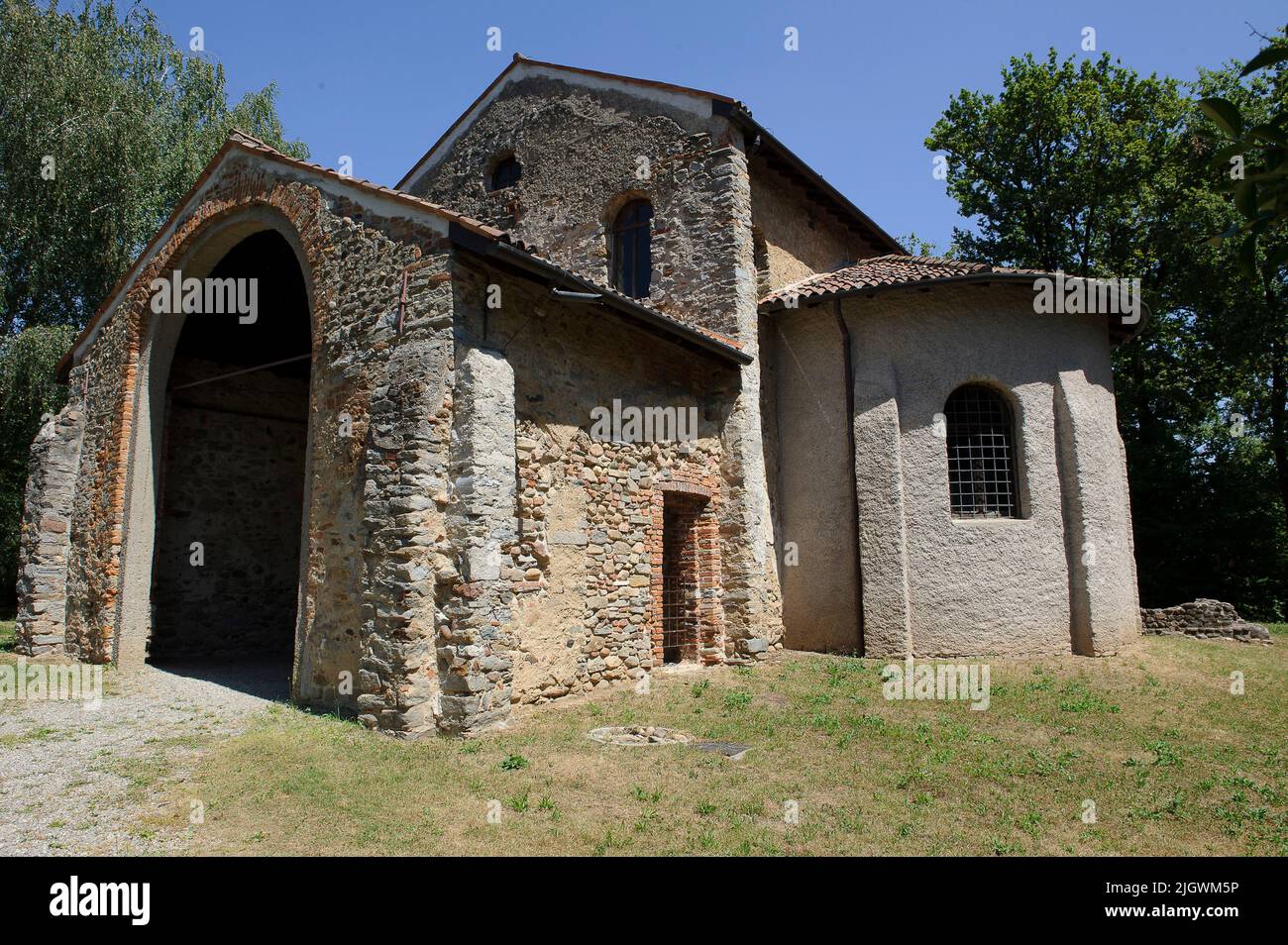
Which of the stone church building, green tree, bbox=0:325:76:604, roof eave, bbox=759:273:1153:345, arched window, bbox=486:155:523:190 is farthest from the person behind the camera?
green tree, bbox=0:325:76:604

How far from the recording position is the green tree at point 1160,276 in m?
17.5

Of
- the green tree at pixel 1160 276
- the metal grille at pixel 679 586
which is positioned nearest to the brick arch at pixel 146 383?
the metal grille at pixel 679 586

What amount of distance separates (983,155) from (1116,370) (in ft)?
22.2

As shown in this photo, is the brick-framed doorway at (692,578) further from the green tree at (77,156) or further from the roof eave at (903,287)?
the green tree at (77,156)

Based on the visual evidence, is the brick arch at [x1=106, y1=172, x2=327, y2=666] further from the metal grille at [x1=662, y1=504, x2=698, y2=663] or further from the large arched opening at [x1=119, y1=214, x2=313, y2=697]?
the metal grille at [x1=662, y1=504, x2=698, y2=663]

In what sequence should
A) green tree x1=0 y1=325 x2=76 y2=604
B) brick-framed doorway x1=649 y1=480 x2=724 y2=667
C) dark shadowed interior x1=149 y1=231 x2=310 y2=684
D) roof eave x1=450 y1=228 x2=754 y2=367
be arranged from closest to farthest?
roof eave x1=450 y1=228 x2=754 y2=367, brick-framed doorway x1=649 y1=480 x2=724 y2=667, dark shadowed interior x1=149 y1=231 x2=310 y2=684, green tree x1=0 y1=325 x2=76 y2=604

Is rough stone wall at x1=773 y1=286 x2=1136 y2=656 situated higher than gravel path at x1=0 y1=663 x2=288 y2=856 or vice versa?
rough stone wall at x1=773 y1=286 x2=1136 y2=656

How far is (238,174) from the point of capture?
891 cm

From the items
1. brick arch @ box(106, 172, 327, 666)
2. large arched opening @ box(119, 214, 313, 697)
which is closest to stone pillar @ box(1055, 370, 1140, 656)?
brick arch @ box(106, 172, 327, 666)

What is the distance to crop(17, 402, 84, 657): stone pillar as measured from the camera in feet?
34.4

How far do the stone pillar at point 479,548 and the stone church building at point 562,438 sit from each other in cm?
3

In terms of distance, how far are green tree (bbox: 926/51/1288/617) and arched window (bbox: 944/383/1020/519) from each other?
9.78 m

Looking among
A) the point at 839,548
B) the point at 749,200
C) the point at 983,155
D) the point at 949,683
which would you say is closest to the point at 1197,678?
the point at 949,683

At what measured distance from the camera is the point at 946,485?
414 inches
